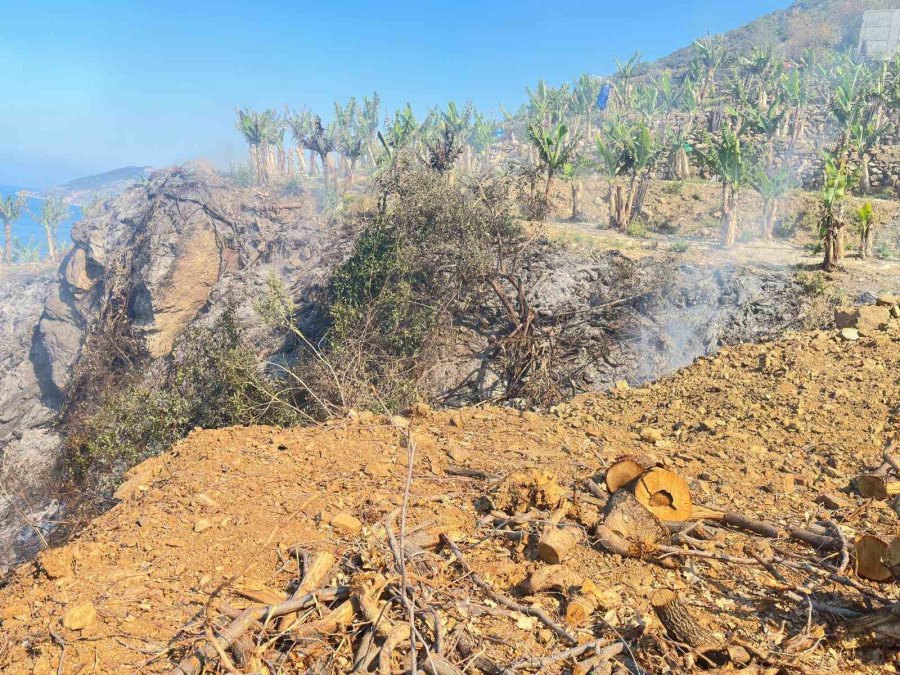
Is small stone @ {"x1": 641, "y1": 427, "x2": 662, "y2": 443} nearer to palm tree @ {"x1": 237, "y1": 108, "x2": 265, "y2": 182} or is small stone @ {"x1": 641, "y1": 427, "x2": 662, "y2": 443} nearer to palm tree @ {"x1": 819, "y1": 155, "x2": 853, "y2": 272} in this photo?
palm tree @ {"x1": 819, "y1": 155, "x2": 853, "y2": 272}

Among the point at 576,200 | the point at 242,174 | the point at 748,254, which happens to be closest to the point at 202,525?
the point at 748,254

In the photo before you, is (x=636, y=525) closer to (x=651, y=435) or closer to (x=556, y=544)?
(x=556, y=544)

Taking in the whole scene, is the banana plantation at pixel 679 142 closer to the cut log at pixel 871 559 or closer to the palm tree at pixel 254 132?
the palm tree at pixel 254 132

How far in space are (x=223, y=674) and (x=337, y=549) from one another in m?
0.88

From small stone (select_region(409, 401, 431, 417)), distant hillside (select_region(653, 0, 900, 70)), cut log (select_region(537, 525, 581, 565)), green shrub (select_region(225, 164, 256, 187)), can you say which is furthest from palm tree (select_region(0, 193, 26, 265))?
distant hillside (select_region(653, 0, 900, 70))

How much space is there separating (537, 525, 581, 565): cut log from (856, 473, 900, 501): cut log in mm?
2001

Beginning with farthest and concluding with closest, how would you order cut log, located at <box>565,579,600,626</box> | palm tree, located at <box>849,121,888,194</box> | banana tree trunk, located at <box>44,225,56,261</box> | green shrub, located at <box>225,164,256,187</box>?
banana tree trunk, located at <box>44,225,56,261</box>
green shrub, located at <box>225,164,256,187</box>
palm tree, located at <box>849,121,888,194</box>
cut log, located at <box>565,579,600,626</box>

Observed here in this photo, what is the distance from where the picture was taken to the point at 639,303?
506 inches

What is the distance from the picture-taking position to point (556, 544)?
2.99m

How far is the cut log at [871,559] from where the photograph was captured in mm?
2654

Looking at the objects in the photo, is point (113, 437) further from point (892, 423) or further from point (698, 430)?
point (892, 423)

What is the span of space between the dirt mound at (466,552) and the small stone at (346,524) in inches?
0.8

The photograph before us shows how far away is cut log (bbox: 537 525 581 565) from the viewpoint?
2977 mm

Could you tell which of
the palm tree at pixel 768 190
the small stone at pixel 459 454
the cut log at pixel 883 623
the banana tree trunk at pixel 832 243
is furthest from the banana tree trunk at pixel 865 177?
the cut log at pixel 883 623
